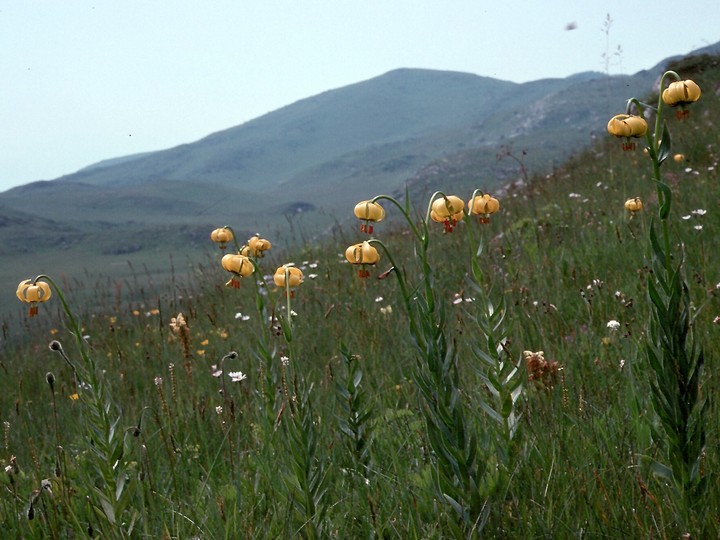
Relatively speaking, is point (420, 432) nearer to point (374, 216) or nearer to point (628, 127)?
point (374, 216)

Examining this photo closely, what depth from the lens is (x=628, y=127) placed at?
1788 mm

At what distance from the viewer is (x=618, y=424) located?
2.15m

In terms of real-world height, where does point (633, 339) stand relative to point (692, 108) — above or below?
below

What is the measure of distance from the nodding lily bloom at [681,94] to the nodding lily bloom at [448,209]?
660 mm

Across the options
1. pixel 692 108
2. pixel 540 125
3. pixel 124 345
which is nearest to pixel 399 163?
pixel 540 125

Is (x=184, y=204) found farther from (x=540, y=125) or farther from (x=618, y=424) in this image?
(x=618, y=424)

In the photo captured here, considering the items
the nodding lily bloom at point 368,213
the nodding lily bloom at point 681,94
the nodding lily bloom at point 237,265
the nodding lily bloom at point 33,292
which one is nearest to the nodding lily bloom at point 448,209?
the nodding lily bloom at point 368,213

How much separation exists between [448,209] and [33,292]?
1.59 m

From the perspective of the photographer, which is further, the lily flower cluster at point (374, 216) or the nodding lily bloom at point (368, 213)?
the nodding lily bloom at point (368, 213)

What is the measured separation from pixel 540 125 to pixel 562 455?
91829 mm

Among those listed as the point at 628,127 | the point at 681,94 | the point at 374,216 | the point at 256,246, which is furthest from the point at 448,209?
the point at 256,246

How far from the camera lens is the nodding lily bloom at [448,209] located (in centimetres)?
202

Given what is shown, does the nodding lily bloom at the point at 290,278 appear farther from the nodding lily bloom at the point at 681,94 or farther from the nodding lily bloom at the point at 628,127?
the nodding lily bloom at the point at 681,94

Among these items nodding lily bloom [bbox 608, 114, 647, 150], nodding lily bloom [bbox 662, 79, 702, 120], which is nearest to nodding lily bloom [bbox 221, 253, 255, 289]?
nodding lily bloom [bbox 608, 114, 647, 150]
